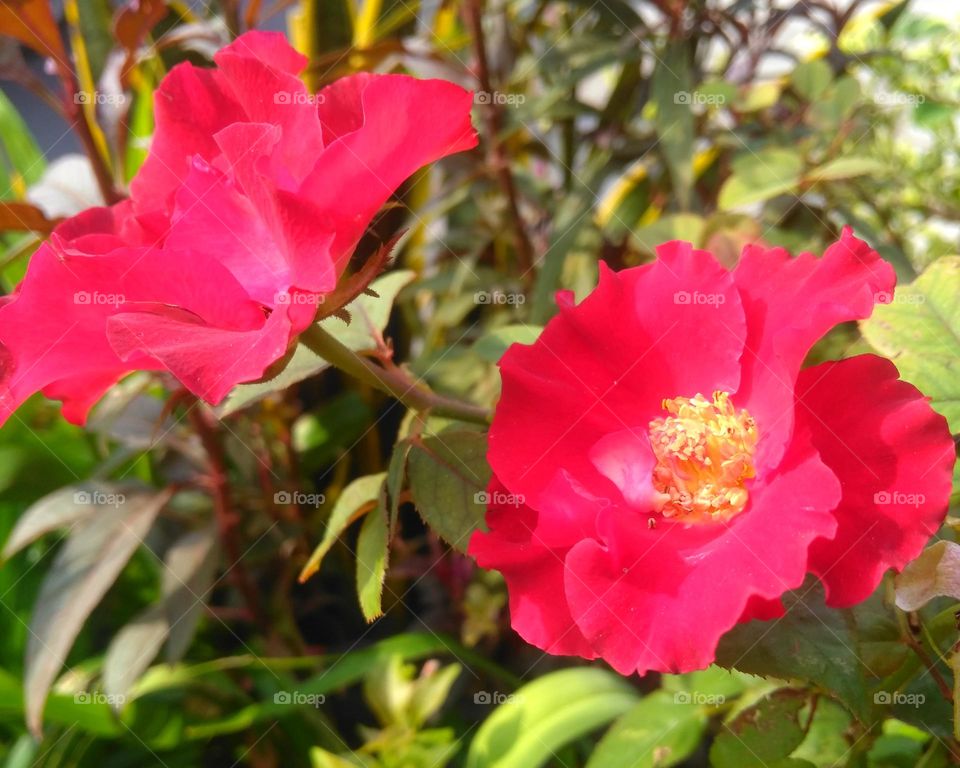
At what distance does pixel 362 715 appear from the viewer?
34.2 inches

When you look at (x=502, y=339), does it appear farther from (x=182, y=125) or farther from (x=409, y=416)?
(x=182, y=125)

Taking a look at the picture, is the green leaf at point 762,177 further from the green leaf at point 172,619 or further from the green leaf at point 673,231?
the green leaf at point 172,619

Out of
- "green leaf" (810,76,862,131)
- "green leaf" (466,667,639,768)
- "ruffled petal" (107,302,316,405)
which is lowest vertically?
"green leaf" (466,667,639,768)

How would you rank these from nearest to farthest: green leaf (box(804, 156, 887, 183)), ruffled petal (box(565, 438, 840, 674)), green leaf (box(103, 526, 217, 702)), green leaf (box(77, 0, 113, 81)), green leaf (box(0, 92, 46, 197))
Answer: ruffled petal (box(565, 438, 840, 674)) < green leaf (box(804, 156, 887, 183)) < green leaf (box(103, 526, 217, 702)) < green leaf (box(77, 0, 113, 81)) < green leaf (box(0, 92, 46, 197))

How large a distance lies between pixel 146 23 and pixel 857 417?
598mm

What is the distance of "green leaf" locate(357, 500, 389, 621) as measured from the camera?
349 mm

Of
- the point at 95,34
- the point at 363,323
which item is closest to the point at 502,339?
the point at 363,323

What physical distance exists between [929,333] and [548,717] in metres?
0.37

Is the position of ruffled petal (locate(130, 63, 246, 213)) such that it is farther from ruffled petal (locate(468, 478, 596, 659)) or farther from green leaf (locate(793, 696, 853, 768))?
green leaf (locate(793, 696, 853, 768))

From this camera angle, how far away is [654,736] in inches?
18.6

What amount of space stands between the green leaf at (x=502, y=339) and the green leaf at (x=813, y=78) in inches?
16.2

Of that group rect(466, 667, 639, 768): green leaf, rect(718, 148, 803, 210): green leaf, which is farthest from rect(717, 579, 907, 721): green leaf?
rect(718, 148, 803, 210): green leaf

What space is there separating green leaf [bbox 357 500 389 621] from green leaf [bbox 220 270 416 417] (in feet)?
0.23

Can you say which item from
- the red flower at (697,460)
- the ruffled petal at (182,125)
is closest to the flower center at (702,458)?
the red flower at (697,460)
